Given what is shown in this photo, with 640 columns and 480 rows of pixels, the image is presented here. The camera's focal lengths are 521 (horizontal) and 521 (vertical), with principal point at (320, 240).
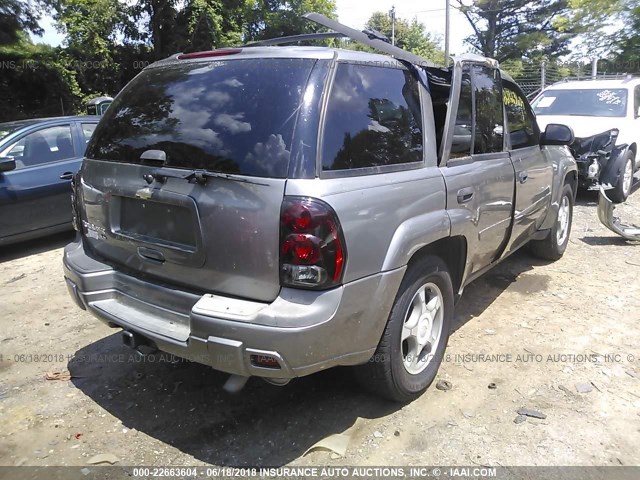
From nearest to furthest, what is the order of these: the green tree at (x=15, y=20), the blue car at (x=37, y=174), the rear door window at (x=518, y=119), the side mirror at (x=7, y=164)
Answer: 1. the rear door window at (x=518, y=119)
2. the side mirror at (x=7, y=164)
3. the blue car at (x=37, y=174)
4. the green tree at (x=15, y=20)

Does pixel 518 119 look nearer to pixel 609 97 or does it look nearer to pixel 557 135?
pixel 557 135

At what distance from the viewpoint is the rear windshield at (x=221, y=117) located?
2379mm

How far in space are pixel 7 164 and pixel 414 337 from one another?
504 cm

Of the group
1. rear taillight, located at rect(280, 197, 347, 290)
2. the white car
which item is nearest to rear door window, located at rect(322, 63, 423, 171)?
rear taillight, located at rect(280, 197, 347, 290)

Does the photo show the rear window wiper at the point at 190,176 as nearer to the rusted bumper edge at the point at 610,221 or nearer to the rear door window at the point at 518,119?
the rear door window at the point at 518,119

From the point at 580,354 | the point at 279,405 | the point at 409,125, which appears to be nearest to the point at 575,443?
the point at 580,354

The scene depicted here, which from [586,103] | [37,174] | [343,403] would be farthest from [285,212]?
[586,103]

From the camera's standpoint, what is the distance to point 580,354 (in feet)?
12.1

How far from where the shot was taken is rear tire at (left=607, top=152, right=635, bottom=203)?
807 centimetres

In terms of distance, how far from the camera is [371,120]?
2.70m

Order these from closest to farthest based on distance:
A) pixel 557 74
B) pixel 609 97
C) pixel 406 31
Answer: pixel 609 97 < pixel 557 74 < pixel 406 31

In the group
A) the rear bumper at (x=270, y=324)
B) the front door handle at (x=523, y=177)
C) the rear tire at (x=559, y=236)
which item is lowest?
the rear tire at (x=559, y=236)

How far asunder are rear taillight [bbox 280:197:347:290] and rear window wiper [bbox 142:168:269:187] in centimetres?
20

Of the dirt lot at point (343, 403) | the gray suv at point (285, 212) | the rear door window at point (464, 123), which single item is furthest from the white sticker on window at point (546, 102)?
the gray suv at point (285, 212)
